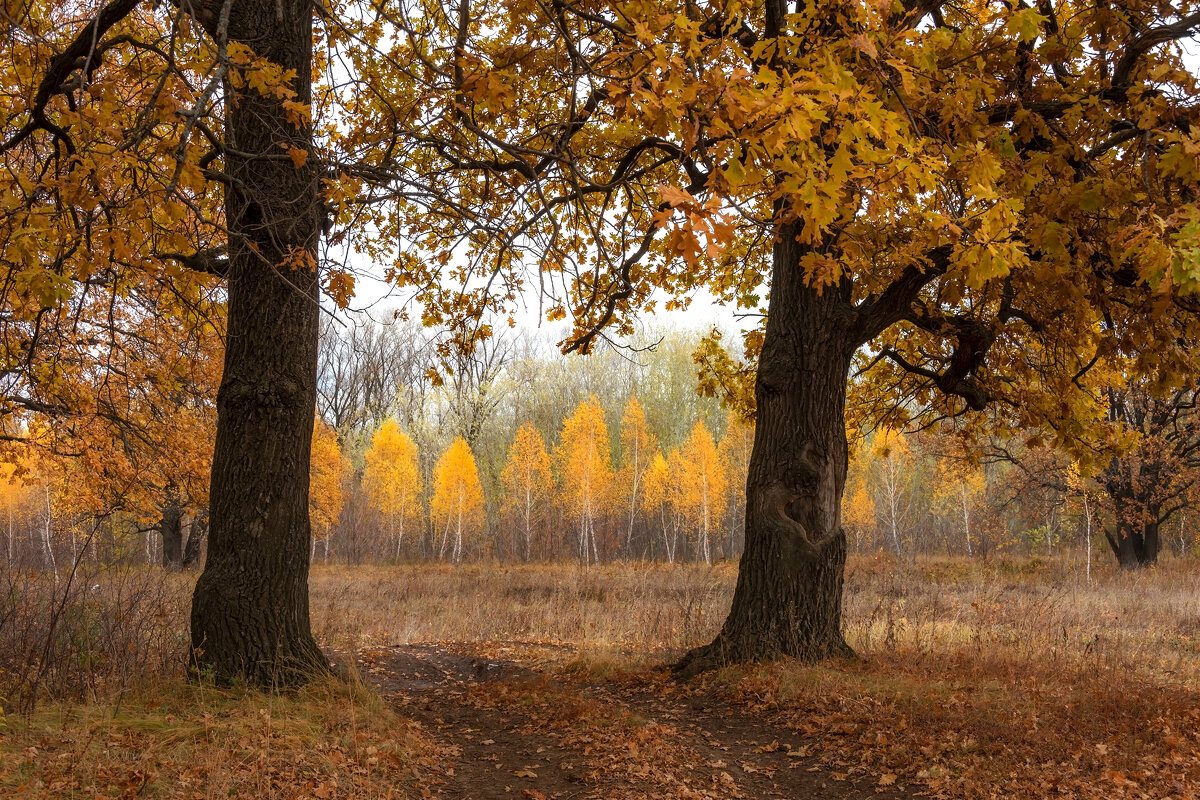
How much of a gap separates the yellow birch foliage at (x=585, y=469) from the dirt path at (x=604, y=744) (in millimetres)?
28872

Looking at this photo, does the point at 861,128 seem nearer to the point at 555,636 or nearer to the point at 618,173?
the point at 618,173

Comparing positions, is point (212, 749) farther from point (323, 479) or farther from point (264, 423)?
point (323, 479)

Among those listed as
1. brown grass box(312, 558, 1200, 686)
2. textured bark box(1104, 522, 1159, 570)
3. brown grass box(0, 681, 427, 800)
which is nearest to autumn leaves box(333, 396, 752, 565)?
brown grass box(312, 558, 1200, 686)

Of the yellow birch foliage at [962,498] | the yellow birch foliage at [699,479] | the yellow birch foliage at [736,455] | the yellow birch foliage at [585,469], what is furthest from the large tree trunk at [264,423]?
the yellow birch foliage at [736,455]

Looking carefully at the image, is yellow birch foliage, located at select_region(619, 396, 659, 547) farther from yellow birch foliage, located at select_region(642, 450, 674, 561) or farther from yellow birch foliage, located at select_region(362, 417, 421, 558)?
yellow birch foliage, located at select_region(362, 417, 421, 558)

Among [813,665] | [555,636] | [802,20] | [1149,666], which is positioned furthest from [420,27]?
[1149,666]

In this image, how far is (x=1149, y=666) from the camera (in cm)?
868

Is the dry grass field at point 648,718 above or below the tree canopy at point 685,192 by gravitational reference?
below

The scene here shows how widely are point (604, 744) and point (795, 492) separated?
3.13m

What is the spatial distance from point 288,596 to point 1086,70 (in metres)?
7.21

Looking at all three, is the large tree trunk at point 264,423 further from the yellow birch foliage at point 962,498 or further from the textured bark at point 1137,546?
the yellow birch foliage at point 962,498

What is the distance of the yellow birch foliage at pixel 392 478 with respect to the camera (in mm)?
41344

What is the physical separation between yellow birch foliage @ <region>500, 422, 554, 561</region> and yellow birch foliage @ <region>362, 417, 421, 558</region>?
502cm

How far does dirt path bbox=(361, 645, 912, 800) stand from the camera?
4758mm
